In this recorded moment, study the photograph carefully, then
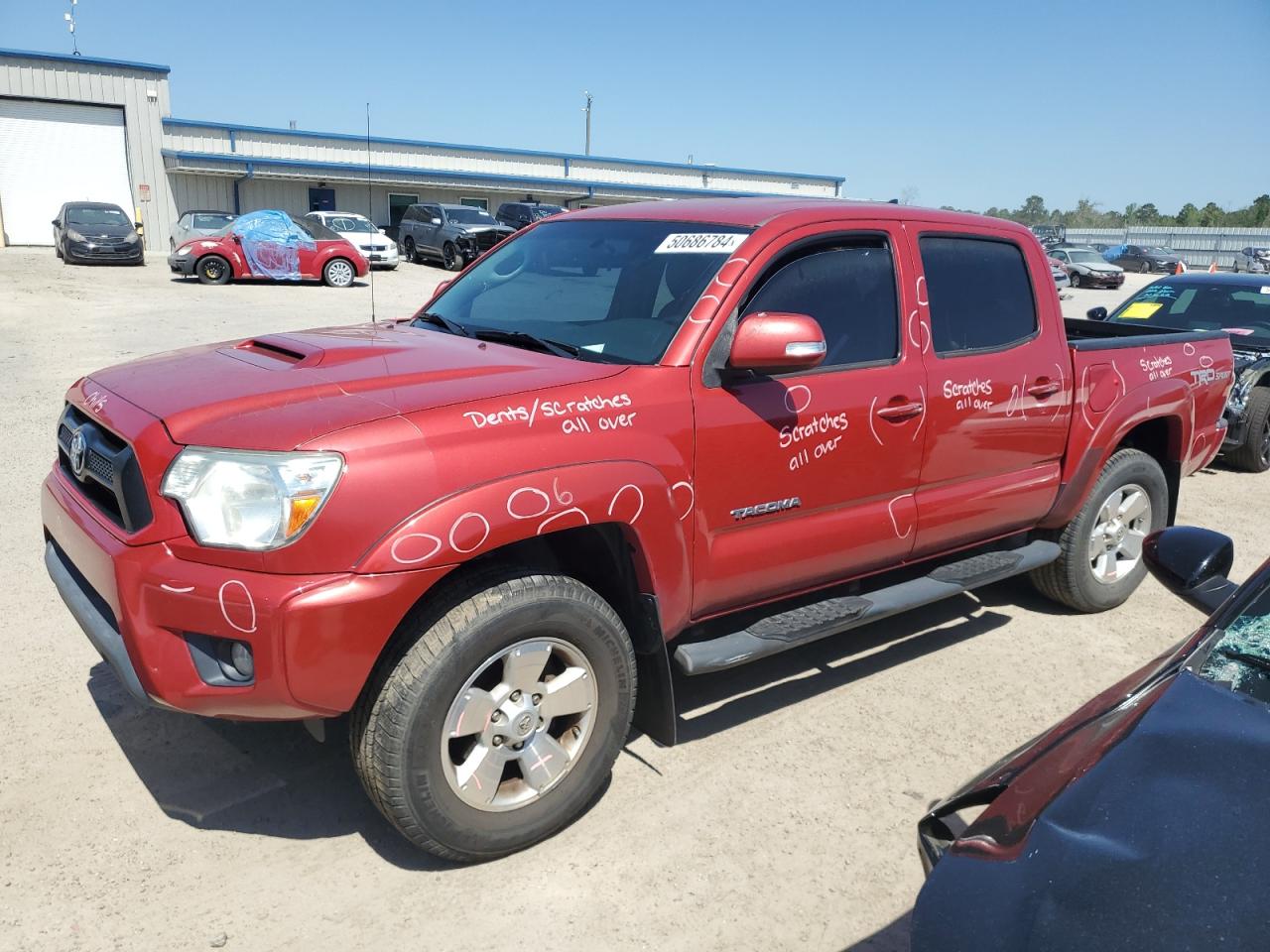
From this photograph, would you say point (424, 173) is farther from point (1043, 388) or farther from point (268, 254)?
point (1043, 388)

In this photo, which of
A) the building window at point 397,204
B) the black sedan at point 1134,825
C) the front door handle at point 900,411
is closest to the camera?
the black sedan at point 1134,825

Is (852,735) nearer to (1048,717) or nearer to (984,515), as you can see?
(1048,717)

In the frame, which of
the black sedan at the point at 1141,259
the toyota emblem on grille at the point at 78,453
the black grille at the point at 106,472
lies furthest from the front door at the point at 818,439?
the black sedan at the point at 1141,259

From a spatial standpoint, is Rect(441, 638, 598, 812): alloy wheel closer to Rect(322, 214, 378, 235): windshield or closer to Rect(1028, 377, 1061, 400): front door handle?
Rect(1028, 377, 1061, 400): front door handle

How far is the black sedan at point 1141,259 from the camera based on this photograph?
46125mm

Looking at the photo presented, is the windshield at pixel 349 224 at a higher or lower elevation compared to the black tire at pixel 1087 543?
higher

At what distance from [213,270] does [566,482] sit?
20.6 m

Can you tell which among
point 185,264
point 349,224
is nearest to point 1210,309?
point 185,264

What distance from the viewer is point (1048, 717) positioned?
409 centimetres

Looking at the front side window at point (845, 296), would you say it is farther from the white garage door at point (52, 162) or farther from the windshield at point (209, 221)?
the white garage door at point (52, 162)

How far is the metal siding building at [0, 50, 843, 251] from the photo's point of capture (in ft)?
103

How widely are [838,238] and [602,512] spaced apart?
1.58 m

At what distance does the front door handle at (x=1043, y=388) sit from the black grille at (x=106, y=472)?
3543 mm

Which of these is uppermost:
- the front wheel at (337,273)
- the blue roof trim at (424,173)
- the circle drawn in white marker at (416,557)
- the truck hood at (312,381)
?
the blue roof trim at (424,173)
